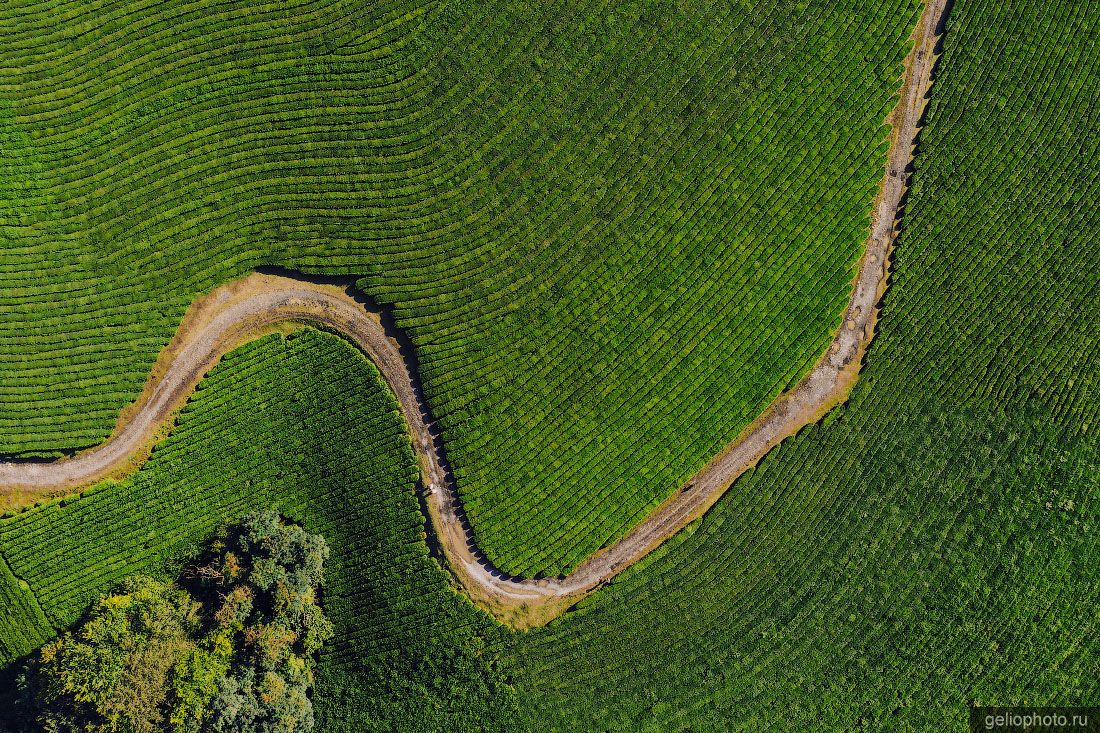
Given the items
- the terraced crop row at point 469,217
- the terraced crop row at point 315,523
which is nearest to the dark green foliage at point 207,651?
the terraced crop row at point 315,523

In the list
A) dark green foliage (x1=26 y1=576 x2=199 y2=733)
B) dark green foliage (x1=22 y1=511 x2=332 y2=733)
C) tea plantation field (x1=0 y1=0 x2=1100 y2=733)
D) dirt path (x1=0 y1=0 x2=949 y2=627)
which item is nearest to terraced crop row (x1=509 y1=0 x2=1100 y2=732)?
tea plantation field (x1=0 y1=0 x2=1100 y2=733)

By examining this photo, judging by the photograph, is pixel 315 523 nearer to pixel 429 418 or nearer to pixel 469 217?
pixel 429 418

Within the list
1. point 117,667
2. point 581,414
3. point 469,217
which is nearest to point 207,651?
Answer: point 117,667

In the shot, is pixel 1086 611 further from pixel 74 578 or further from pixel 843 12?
pixel 74 578

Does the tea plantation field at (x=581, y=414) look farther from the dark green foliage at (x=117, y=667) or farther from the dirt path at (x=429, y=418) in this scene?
the dark green foliage at (x=117, y=667)

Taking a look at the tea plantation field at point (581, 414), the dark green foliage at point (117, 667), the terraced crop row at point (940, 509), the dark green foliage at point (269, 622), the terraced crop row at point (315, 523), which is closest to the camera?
the dark green foliage at point (117, 667)

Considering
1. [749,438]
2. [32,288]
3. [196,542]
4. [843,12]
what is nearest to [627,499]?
[749,438]

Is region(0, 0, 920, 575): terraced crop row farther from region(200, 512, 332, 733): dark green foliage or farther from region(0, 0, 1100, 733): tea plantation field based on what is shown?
region(200, 512, 332, 733): dark green foliage
